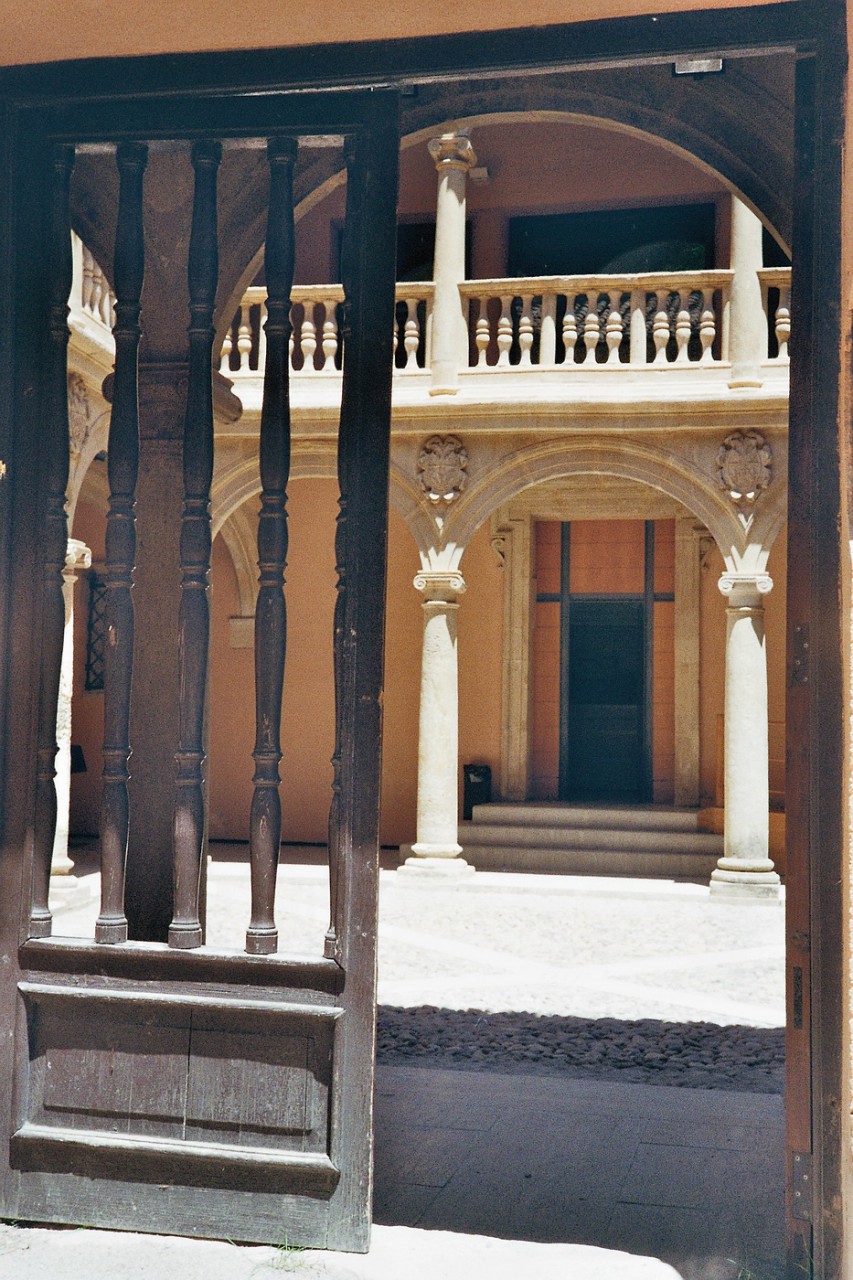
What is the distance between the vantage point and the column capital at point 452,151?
37.4 ft

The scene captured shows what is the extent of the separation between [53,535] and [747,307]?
909 centimetres

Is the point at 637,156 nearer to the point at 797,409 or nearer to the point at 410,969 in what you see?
the point at 410,969

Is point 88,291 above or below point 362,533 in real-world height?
above

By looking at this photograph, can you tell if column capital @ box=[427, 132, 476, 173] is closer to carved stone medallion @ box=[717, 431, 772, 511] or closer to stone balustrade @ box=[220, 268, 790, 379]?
stone balustrade @ box=[220, 268, 790, 379]

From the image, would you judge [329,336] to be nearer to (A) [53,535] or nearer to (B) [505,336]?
(B) [505,336]

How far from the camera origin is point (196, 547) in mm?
3234

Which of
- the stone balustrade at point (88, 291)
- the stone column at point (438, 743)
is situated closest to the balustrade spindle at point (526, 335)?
the stone column at point (438, 743)

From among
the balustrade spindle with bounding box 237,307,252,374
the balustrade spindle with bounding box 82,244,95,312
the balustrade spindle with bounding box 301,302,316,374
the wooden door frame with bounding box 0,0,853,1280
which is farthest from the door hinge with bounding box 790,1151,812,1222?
the balustrade spindle with bounding box 237,307,252,374

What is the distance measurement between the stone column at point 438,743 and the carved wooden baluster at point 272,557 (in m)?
8.21

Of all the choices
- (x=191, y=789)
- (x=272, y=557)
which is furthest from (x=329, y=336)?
(x=191, y=789)

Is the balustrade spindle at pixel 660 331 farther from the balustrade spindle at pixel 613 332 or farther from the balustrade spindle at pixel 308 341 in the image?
the balustrade spindle at pixel 308 341

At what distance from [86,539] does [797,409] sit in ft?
41.8

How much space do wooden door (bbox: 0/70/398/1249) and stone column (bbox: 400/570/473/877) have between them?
8.20 meters

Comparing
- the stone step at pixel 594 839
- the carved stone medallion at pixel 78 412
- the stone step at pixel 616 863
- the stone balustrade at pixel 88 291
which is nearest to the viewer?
the stone balustrade at pixel 88 291
